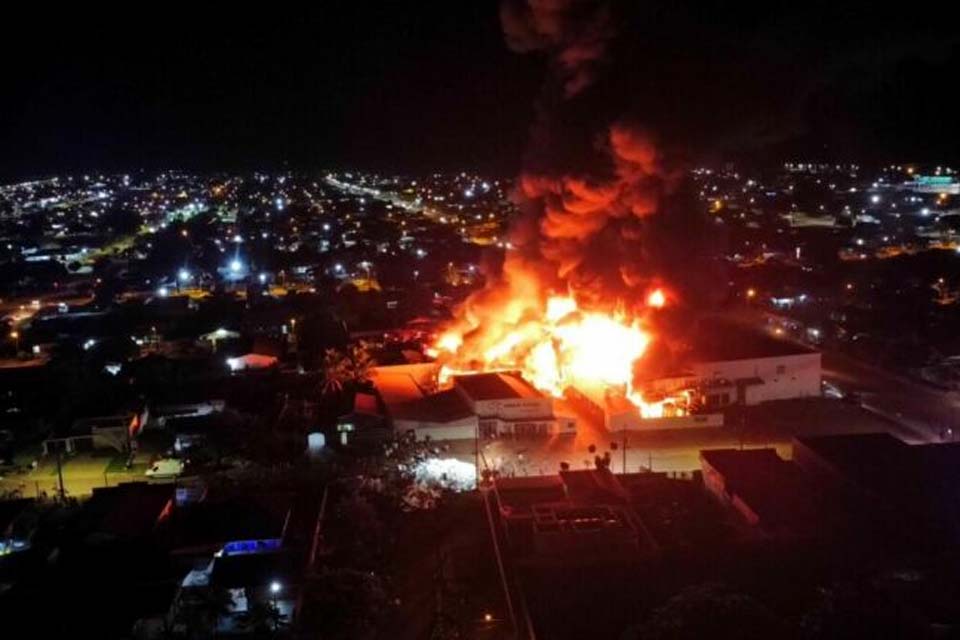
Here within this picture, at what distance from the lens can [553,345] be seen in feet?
82.7

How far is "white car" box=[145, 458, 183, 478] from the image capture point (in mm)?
18919

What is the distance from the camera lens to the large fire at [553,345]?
79.1ft

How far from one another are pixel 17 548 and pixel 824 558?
525 inches

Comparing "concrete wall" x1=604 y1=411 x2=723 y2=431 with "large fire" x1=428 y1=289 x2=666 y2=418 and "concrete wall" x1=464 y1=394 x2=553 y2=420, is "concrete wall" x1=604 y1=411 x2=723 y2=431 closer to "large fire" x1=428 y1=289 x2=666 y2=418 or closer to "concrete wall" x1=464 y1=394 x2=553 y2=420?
"concrete wall" x1=464 y1=394 x2=553 y2=420

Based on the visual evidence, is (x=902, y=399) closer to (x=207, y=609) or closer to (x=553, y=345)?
(x=553, y=345)

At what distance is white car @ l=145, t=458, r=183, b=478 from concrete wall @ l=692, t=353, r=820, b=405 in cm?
1238

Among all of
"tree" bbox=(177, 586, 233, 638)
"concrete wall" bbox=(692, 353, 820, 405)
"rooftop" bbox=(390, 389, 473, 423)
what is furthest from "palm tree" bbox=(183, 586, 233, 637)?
"concrete wall" bbox=(692, 353, 820, 405)

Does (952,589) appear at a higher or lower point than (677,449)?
lower

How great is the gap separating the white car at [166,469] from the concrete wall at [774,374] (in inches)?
487

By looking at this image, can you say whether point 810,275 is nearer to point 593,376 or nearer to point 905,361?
point 905,361

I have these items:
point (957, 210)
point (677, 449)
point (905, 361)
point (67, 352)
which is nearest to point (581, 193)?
point (677, 449)

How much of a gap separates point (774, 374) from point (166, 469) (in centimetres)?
1466

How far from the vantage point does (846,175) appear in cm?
8838

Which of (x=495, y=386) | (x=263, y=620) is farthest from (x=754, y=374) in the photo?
(x=263, y=620)
